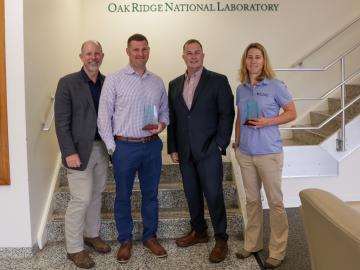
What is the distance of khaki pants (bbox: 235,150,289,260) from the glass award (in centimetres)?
65

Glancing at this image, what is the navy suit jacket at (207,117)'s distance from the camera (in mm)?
2900

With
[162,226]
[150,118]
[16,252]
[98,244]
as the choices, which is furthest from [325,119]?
[16,252]

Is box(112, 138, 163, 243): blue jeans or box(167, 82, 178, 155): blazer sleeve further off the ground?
box(167, 82, 178, 155): blazer sleeve

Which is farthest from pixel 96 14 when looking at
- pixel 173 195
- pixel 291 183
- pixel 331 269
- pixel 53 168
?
pixel 331 269

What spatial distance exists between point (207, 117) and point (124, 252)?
118cm

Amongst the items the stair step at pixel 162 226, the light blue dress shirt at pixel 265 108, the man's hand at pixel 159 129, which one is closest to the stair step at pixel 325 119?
the stair step at pixel 162 226

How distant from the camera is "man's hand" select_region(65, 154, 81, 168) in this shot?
2.80 metres

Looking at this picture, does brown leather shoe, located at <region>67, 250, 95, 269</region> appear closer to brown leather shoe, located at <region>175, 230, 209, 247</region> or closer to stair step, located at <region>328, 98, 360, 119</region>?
brown leather shoe, located at <region>175, 230, 209, 247</region>

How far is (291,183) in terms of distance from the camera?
402cm

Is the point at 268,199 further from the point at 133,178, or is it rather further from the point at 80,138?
the point at 80,138

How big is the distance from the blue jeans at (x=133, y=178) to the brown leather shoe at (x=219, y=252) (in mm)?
494

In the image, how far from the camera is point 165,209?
3637 mm

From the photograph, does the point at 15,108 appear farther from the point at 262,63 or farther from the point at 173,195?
the point at 262,63

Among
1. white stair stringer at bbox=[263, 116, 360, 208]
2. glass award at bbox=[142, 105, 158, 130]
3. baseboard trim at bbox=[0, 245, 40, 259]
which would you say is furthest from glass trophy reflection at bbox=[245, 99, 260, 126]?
baseboard trim at bbox=[0, 245, 40, 259]
